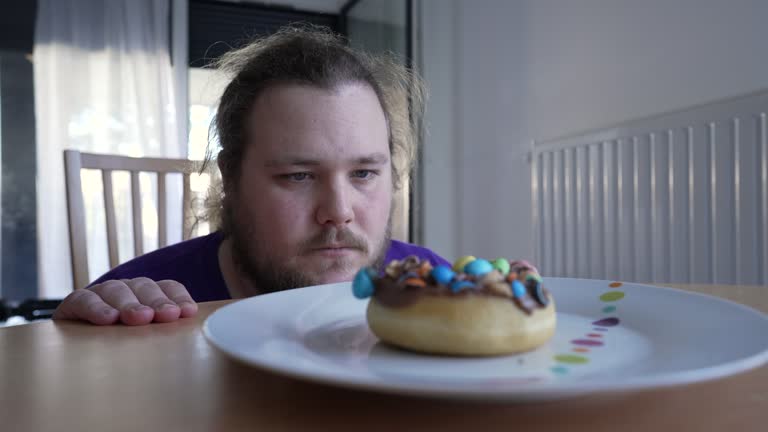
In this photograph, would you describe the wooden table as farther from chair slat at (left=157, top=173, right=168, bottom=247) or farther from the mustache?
chair slat at (left=157, top=173, right=168, bottom=247)

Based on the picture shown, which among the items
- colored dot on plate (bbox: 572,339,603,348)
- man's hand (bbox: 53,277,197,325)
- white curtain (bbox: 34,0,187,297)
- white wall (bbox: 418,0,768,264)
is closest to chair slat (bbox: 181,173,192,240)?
man's hand (bbox: 53,277,197,325)

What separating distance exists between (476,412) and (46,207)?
3892 millimetres

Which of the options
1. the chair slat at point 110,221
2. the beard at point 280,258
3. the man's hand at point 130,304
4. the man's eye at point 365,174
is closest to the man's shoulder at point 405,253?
the beard at point 280,258

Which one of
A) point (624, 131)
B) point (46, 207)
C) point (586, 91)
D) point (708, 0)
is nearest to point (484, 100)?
point (586, 91)

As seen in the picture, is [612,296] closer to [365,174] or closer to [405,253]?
[365,174]

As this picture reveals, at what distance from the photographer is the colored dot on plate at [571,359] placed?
0.40 m

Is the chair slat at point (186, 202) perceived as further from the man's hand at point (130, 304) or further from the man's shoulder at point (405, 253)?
the man's hand at point (130, 304)

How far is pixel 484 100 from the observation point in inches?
127

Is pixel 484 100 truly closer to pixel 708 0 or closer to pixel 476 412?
pixel 708 0

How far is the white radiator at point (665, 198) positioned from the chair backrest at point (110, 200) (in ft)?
5.16

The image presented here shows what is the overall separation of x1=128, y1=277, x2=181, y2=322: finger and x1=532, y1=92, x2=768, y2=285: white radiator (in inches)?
68.0

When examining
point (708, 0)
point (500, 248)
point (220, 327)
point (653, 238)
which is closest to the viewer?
point (220, 327)

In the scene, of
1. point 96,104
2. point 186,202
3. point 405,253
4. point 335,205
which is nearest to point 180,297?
point 335,205

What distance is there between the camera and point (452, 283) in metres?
0.44
